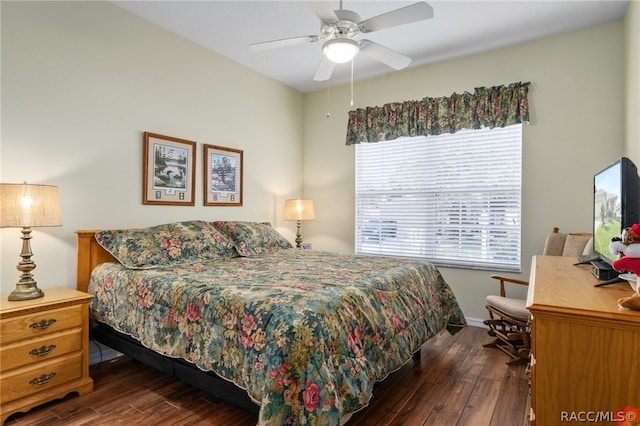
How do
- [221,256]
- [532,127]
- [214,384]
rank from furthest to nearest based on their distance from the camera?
[532,127]
[221,256]
[214,384]

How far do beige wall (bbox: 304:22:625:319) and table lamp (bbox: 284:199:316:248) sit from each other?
1.66 meters

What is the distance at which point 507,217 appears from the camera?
3461 mm

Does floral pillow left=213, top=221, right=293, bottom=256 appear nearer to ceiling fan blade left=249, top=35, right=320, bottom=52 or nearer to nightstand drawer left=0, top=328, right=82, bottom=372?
nightstand drawer left=0, top=328, right=82, bottom=372

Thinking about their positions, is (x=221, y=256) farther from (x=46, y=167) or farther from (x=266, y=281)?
(x=46, y=167)

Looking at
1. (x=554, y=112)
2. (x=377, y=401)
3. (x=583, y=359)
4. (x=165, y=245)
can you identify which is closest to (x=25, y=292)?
(x=165, y=245)

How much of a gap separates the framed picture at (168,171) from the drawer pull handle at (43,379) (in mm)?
1459

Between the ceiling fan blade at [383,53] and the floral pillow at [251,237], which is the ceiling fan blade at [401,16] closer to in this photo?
the ceiling fan blade at [383,53]

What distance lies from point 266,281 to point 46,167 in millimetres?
1815

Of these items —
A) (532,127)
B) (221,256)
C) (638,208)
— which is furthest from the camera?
(532,127)

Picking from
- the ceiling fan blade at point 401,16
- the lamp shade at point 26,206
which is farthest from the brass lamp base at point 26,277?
the ceiling fan blade at point 401,16

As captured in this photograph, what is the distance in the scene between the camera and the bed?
1448 millimetres

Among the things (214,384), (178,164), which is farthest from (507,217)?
(178,164)

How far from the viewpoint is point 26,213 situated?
2078 millimetres

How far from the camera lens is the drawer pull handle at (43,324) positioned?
201cm
